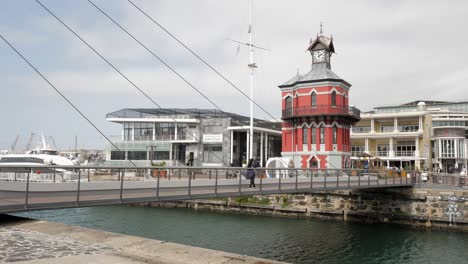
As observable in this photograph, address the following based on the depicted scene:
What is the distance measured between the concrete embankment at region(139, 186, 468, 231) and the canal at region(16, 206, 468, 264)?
1277 mm

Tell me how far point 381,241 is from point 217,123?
34.7m

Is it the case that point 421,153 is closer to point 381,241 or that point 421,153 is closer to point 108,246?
point 381,241

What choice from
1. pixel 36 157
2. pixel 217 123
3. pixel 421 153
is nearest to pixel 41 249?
pixel 36 157

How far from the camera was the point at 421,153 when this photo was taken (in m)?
59.2

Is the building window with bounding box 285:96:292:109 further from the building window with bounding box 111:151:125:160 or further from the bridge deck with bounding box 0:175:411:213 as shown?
the building window with bounding box 111:151:125:160

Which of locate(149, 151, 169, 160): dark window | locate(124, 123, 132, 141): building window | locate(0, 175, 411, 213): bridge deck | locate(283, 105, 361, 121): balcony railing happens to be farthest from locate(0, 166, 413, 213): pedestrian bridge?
locate(124, 123, 132, 141): building window

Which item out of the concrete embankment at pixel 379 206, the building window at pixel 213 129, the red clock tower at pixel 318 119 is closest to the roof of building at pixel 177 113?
the building window at pixel 213 129

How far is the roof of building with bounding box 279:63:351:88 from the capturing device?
43.3 meters

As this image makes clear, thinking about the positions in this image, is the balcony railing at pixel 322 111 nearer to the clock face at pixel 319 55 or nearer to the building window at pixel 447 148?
the clock face at pixel 319 55

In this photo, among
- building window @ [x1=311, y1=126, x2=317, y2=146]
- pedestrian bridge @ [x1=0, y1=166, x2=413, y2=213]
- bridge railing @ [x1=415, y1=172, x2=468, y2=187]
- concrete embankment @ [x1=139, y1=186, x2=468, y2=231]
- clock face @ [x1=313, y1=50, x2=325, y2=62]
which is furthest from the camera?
clock face @ [x1=313, y1=50, x2=325, y2=62]

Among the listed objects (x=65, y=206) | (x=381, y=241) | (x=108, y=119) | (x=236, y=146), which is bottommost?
(x=381, y=241)

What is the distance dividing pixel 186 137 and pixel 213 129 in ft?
13.9

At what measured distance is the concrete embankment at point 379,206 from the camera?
30.4 m

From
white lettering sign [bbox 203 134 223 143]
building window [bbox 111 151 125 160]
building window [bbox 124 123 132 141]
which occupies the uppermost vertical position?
building window [bbox 124 123 132 141]
